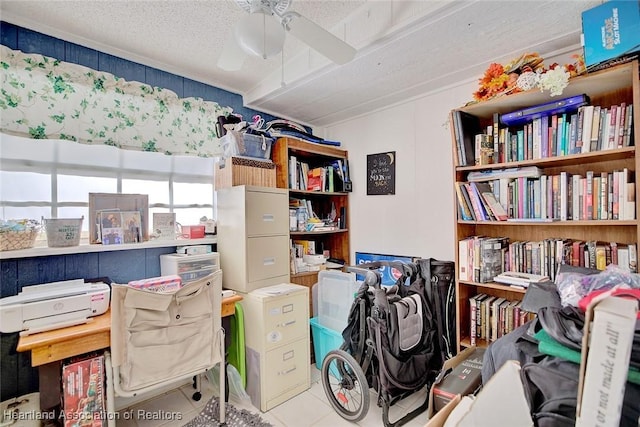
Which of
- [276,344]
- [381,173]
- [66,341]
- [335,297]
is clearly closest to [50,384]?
[66,341]

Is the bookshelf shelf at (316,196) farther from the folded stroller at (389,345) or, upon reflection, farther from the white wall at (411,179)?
the folded stroller at (389,345)

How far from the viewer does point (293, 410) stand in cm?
195

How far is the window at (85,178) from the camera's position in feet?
5.75

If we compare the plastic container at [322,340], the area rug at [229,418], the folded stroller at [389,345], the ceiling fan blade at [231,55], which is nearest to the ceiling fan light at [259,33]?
the ceiling fan blade at [231,55]

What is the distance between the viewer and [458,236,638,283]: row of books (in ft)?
5.16

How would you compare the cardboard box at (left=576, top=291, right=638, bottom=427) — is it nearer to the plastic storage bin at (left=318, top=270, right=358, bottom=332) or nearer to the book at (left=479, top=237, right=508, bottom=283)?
the book at (left=479, top=237, right=508, bottom=283)

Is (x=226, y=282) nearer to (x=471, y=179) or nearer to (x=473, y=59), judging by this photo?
(x=471, y=179)

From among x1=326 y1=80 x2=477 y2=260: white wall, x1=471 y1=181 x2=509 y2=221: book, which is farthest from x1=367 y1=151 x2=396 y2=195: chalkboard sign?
x1=471 y1=181 x2=509 y2=221: book

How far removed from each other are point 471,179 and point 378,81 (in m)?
1.01

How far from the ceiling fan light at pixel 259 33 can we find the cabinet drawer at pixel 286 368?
1.82m

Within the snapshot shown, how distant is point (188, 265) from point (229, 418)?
3.42ft

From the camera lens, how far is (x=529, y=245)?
1.85 metres

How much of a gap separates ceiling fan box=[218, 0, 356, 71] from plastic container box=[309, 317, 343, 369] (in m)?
1.96

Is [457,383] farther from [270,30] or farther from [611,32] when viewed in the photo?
[270,30]
